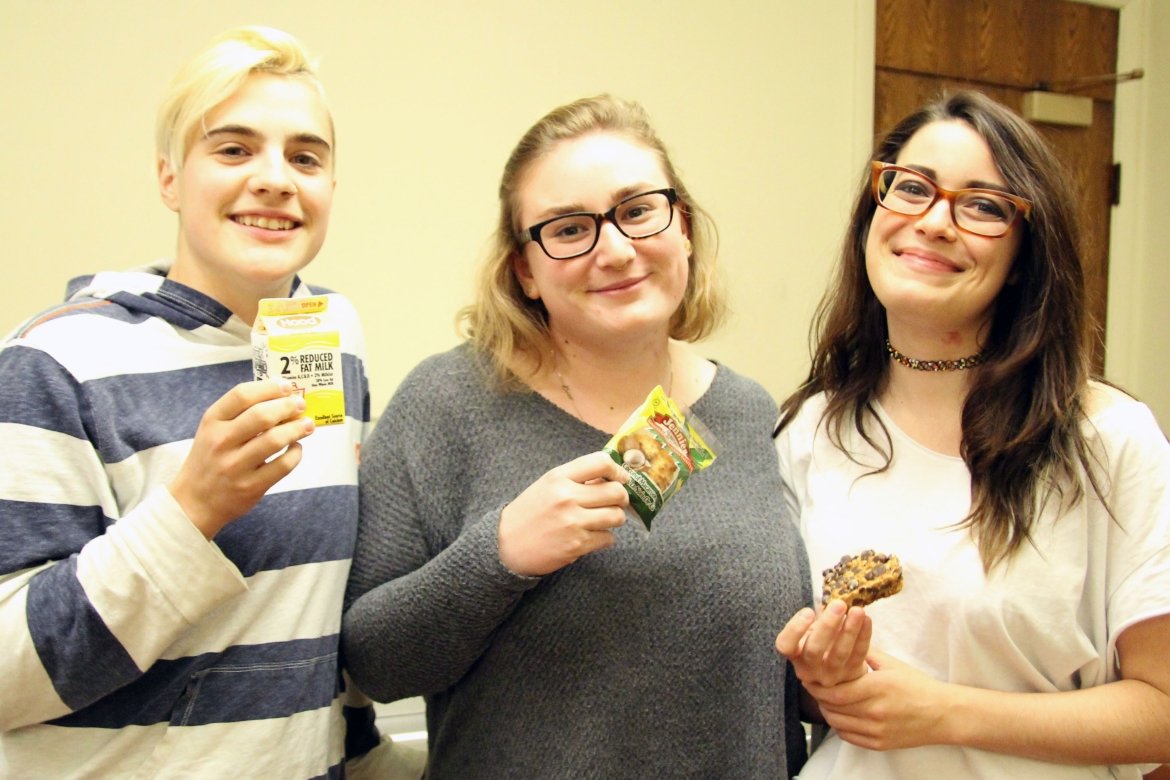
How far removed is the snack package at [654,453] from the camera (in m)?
1.10

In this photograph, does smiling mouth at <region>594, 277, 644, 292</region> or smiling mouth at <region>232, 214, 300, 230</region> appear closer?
smiling mouth at <region>232, 214, 300, 230</region>

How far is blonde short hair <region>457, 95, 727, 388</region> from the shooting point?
1.31 m

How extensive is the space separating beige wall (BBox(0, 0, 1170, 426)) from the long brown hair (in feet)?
5.00

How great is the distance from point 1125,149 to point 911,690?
11.0 feet

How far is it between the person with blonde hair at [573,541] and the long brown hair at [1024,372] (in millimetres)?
270

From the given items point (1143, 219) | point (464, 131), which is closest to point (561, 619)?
point (464, 131)

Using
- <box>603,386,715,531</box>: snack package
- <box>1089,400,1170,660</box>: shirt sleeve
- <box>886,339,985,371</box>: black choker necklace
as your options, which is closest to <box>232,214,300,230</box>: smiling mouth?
<box>603,386,715,531</box>: snack package

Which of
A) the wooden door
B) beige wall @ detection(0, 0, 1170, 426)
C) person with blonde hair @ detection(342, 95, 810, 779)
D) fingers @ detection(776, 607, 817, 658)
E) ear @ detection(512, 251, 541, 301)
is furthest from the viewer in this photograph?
the wooden door

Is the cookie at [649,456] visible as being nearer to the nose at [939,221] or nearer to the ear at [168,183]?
the nose at [939,221]

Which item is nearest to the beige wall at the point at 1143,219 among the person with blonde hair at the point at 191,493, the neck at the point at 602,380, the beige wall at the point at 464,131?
the beige wall at the point at 464,131

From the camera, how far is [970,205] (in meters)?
1.21

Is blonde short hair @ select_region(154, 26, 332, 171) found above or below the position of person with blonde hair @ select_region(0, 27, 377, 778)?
above

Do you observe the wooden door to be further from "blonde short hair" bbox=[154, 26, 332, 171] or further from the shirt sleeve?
"blonde short hair" bbox=[154, 26, 332, 171]

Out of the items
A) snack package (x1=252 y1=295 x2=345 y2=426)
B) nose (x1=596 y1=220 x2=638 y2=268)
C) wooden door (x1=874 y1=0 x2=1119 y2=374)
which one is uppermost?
wooden door (x1=874 y1=0 x2=1119 y2=374)
